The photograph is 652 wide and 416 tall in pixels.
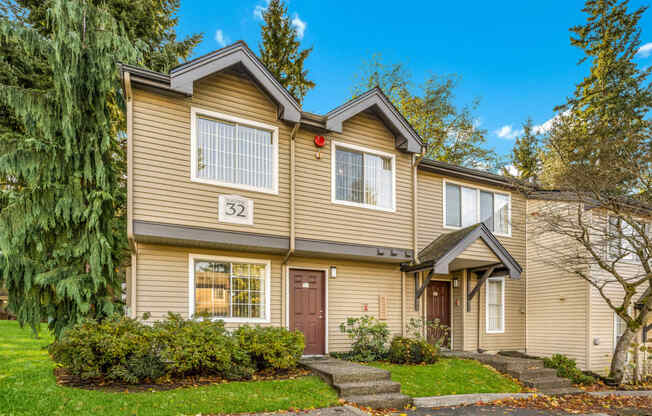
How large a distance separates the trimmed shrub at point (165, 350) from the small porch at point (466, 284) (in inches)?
206

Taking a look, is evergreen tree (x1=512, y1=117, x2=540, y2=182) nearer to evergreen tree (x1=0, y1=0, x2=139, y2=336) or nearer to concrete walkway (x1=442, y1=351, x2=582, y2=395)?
concrete walkway (x1=442, y1=351, x2=582, y2=395)

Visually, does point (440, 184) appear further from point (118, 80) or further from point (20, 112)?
point (20, 112)

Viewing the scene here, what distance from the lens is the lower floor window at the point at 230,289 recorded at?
9531 mm

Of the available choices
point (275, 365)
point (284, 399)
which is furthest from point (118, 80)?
point (284, 399)

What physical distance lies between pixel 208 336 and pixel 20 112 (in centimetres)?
688

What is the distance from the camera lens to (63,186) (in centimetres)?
971

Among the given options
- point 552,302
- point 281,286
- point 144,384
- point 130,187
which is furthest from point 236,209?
point 552,302

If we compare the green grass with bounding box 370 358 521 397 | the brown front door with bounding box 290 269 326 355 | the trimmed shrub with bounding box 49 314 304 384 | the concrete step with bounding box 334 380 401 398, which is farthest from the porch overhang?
the trimmed shrub with bounding box 49 314 304 384

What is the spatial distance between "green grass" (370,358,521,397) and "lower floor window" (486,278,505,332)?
341 cm

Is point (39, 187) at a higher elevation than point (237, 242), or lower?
higher

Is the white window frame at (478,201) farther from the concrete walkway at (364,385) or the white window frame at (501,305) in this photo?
the concrete walkway at (364,385)

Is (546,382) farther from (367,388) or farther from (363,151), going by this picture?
(363,151)

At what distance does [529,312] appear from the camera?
1433 cm

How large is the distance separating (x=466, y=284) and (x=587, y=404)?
478 cm
